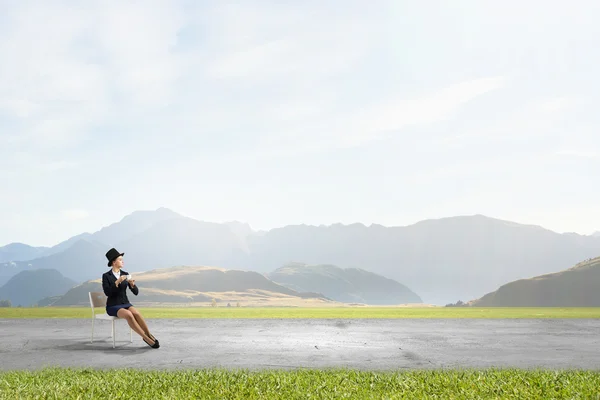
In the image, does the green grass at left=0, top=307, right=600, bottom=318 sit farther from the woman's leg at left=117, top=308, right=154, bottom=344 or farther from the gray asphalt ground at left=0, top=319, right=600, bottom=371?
the woman's leg at left=117, top=308, right=154, bottom=344

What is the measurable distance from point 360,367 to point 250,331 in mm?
6256

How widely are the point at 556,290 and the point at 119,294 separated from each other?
9803 cm

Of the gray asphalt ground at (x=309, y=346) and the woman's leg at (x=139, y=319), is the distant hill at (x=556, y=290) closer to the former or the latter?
the gray asphalt ground at (x=309, y=346)

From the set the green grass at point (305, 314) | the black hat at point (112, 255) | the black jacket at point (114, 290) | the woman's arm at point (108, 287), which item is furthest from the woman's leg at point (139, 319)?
the green grass at point (305, 314)

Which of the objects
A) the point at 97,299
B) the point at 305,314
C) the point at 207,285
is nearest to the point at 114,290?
the point at 97,299

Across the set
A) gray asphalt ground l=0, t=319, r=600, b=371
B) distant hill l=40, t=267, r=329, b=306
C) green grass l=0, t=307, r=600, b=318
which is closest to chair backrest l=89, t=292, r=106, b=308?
gray asphalt ground l=0, t=319, r=600, b=371

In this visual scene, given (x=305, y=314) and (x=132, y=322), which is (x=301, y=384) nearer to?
(x=132, y=322)

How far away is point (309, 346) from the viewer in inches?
460

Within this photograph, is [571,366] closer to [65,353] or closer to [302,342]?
[302,342]

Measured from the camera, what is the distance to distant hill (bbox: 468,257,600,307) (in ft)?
305

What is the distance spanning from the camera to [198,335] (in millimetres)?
13758

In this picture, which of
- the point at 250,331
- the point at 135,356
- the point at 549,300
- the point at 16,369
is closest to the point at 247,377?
the point at 135,356

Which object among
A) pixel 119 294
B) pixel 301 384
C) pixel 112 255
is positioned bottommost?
pixel 301 384

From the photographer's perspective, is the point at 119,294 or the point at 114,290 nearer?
the point at 114,290
